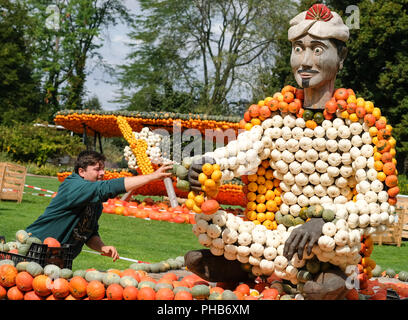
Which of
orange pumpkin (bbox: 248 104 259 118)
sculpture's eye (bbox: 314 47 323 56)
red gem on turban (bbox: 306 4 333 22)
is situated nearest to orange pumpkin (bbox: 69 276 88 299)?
orange pumpkin (bbox: 248 104 259 118)

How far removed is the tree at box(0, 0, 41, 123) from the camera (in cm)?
3475

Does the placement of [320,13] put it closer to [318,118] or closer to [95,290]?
[318,118]

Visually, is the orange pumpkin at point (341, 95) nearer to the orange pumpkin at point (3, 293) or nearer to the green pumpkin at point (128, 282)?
the green pumpkin at point (128, 282)

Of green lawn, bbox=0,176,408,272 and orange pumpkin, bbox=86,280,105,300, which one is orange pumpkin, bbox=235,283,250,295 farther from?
green lawn, bbox=0,176,408,272

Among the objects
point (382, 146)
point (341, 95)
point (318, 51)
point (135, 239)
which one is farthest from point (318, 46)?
point (135, 239)

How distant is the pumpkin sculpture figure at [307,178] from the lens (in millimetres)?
3789

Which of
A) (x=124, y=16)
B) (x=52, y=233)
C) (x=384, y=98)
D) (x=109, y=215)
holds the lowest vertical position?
(x=109, y=215)

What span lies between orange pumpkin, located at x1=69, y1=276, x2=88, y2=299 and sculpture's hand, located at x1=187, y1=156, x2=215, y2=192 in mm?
1126

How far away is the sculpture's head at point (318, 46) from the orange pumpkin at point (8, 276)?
112 inches

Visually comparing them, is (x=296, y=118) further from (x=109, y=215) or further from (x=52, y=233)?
(x=109, y=215)

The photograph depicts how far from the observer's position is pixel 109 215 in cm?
1216

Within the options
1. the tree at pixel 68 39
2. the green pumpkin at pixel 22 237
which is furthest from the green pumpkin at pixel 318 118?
the tree at pixel 68 39
